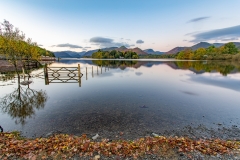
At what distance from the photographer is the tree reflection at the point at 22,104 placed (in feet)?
31.2

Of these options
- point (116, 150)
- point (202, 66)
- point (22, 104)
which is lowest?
point (22, 104)

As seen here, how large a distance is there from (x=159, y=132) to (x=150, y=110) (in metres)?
3.23

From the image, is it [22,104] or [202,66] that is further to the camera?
[202,66]

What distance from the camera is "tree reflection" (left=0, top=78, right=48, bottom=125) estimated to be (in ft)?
31.2

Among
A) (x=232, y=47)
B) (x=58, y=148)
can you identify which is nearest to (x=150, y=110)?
(x=58, y=148)

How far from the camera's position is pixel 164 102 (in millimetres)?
12414

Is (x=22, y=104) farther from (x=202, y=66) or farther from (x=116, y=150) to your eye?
(x=202, y=66)

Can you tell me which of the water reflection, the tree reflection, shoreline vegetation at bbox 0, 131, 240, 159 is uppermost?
the water reflection

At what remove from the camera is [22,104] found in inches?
457

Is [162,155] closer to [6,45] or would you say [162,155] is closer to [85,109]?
[85,109]

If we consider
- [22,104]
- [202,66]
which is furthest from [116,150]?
[202,66]

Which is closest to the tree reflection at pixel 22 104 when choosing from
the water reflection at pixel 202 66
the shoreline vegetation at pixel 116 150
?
the shoreline vegetation at pixel 116 150

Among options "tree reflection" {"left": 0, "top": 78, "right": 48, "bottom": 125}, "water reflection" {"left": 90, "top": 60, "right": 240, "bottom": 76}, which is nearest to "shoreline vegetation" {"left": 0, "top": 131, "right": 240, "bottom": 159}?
"tree reflection" {"left": 0, "top": 78, "right": 48, "bottom": 125}

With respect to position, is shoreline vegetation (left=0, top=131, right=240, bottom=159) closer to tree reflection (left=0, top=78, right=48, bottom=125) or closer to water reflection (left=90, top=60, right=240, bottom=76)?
tree reflection (left=0, top=78, right=48, bottom=125)
